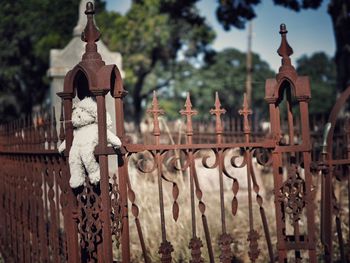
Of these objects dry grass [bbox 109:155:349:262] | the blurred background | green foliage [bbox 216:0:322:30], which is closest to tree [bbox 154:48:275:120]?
the blurred background

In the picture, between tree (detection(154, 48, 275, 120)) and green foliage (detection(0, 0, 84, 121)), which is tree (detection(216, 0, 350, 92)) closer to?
green foliage (detection(0, 0, 84, 121))

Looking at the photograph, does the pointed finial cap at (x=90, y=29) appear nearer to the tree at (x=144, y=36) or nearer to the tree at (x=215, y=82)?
the tree at (x=144, y=36)

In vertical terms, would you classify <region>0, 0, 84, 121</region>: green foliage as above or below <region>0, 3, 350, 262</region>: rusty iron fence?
above

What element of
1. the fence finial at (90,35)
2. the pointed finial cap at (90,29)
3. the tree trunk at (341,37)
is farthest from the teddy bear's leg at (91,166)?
the tree trunk at (341,37)

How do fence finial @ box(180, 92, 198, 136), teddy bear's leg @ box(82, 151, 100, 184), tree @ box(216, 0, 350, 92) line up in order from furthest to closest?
tree @ box(216, 0, 350, 92), fence finial @ box(180, 92, 198, 136), teddy bear's leg @ box(82, 151, 100, 184)

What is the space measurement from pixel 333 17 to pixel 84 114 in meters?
12.5

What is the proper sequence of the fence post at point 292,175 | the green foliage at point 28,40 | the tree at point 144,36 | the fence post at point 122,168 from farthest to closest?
the tree at point 144,36 < the green foliage at point 28,40 < the fence post at point 292,175 < the fence post at point 122,168

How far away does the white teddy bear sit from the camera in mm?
2715

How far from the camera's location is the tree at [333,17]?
13125mm

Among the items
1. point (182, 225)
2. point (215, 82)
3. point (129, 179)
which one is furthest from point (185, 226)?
point (215, 82)

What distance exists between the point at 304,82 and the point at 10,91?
1145 inches

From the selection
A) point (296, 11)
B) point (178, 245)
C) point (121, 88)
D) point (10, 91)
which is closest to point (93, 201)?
point (121, 88)

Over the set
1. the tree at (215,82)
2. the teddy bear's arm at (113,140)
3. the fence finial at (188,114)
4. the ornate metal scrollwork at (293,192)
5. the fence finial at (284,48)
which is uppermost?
the tree at (215,82)

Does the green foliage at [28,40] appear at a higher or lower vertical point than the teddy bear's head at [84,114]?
higher
